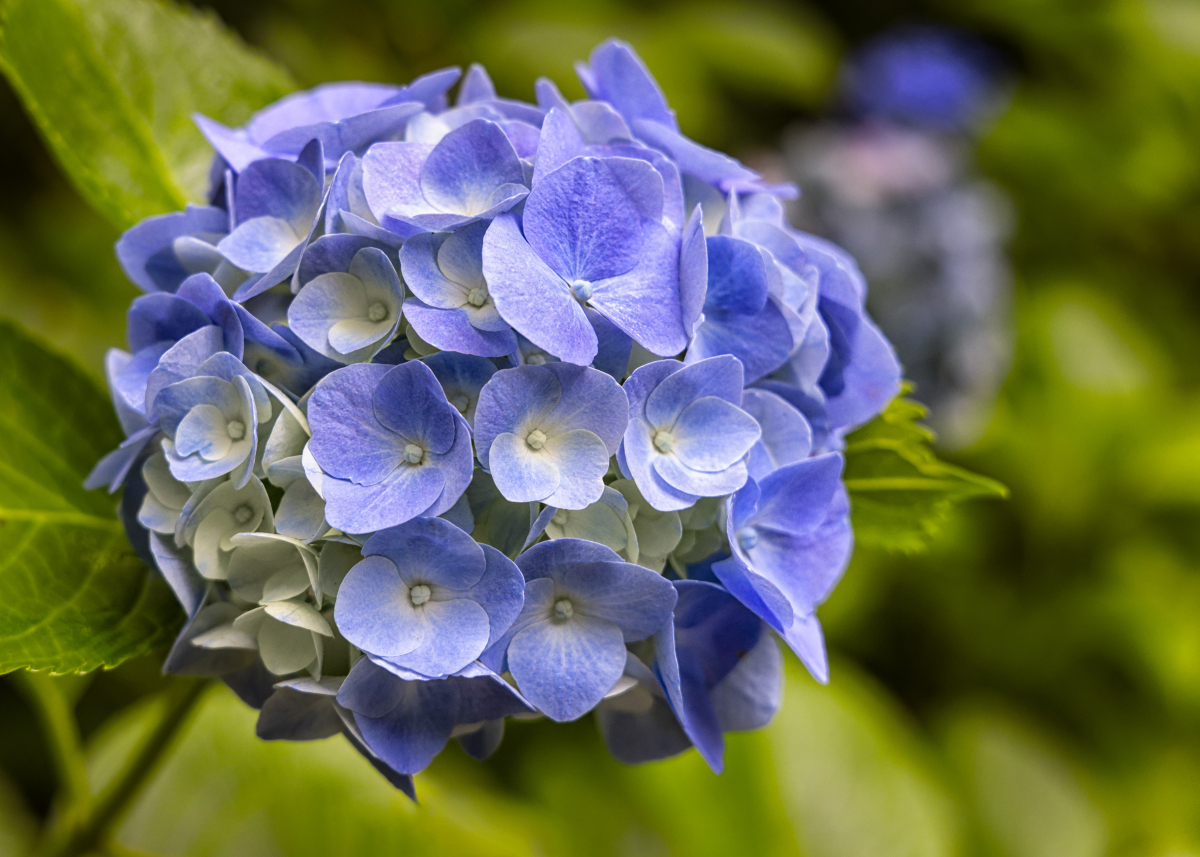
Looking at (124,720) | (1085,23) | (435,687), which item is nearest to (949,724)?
(124,720)

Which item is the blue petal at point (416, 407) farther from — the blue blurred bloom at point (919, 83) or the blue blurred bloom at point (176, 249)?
the blue blurred bloom at point (919, 83)

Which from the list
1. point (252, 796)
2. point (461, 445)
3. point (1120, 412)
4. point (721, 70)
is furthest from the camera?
point (721, 70)

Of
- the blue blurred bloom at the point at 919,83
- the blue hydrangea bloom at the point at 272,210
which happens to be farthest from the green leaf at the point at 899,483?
the blue blurred bloom at the point at 919,83

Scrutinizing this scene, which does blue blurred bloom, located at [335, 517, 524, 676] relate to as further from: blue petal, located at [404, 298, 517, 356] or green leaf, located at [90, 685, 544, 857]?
green leaf, located at [90, 685, 544, 857]

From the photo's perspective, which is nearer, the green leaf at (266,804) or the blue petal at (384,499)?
the blue petal at (384,499)

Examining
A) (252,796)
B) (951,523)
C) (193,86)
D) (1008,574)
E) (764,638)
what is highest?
(193,86)

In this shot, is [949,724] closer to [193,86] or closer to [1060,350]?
[1060,350]

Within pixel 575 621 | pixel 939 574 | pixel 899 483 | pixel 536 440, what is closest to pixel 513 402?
pixel 536 440
